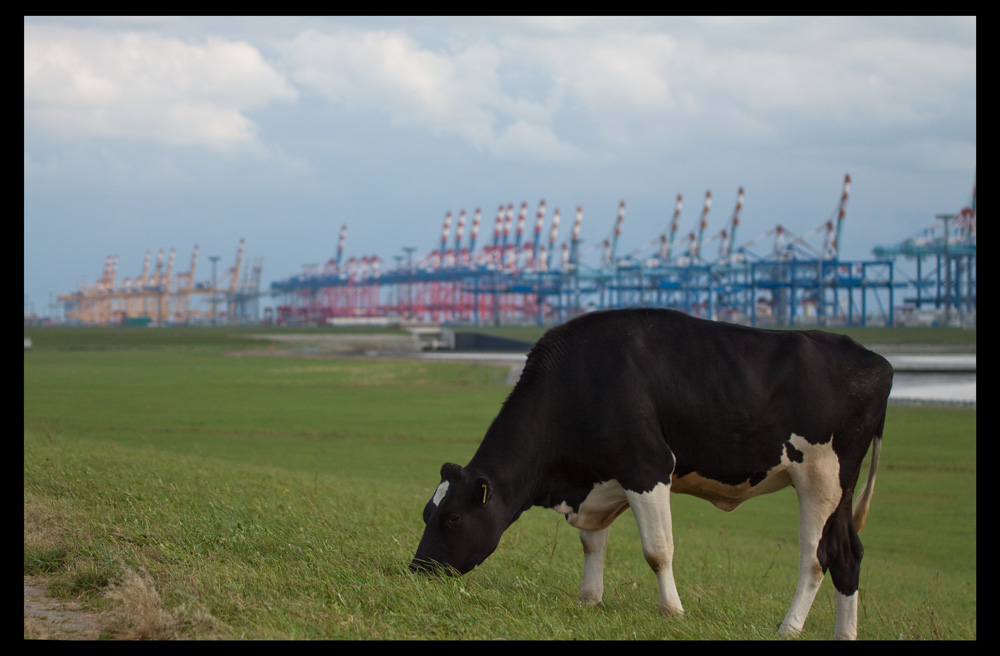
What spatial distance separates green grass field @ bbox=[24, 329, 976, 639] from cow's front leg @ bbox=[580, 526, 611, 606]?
5.3 inches

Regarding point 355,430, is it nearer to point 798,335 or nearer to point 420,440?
point 420,440

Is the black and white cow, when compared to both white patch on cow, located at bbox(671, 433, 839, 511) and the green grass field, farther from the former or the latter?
the green grass field

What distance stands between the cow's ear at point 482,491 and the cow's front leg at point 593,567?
79cm

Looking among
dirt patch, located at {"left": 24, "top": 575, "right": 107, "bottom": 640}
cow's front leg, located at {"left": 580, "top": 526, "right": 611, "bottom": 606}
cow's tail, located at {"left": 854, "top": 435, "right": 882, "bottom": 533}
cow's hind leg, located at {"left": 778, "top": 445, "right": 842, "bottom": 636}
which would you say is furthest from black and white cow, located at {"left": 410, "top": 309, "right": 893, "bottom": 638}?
dirt patch, located at {"left": 24, "top": 575, "right": 107, "bottom": 640}

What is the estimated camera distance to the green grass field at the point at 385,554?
4777 millimetres

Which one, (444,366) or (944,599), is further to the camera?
(444,366)

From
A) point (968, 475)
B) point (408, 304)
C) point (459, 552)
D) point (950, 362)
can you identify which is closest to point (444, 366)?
point (950, 362)

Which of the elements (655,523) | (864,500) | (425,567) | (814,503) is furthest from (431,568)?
(864,500)

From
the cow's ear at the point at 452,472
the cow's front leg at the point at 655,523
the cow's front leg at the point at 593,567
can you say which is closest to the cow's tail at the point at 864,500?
the cow's front leg at the point at 655,523

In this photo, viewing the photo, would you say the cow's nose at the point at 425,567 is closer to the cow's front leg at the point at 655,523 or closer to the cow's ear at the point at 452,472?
the cow's ear at the point at 452,472

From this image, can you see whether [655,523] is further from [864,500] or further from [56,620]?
[56,620]

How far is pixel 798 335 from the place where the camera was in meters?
5.62
